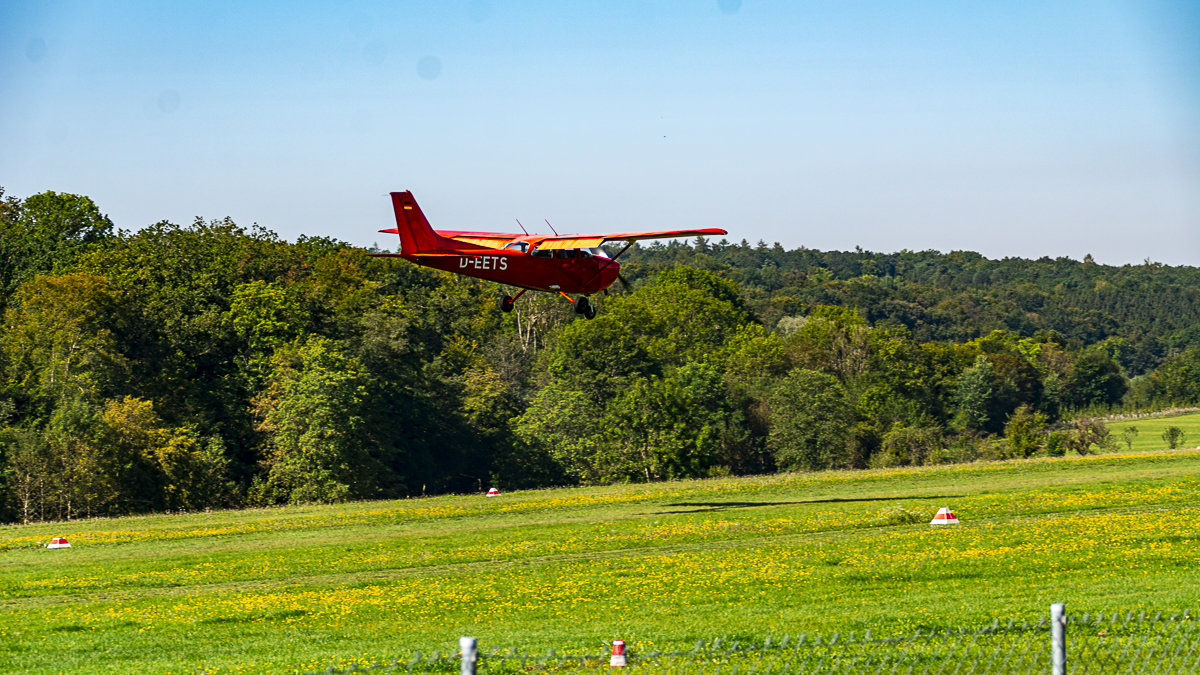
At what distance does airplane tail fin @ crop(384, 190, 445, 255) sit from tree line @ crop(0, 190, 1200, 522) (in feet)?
90.2

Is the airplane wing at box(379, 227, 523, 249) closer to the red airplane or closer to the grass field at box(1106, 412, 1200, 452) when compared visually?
the red airplane

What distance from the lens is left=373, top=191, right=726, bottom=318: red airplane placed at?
3866 centimetres

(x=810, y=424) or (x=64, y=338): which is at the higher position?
(x=64, y=338)

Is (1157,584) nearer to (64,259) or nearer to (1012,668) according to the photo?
(1012,668)

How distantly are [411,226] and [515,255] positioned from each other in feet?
10.9

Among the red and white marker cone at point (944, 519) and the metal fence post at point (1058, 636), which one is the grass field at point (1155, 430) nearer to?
the red and white marker cone at point (944, 519)

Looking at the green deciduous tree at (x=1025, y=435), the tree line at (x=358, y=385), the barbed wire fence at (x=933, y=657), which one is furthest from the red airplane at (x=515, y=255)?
the green deciduous tree at (x=1025, y=435)

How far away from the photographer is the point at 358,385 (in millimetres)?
69438

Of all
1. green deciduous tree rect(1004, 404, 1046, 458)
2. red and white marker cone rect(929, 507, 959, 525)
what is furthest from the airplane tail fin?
green deciduous tree rect(1004, 404, 1046, 458)

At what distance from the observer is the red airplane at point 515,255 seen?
1522 inches

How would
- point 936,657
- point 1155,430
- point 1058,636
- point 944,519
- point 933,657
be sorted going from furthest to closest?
point 1155,430 < point 944,519 < point 936,657 < point 933,657 < point 1058,636

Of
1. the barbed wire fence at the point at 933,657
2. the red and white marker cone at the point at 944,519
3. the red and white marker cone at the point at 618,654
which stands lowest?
the red and white marker cone at the point at 944,519

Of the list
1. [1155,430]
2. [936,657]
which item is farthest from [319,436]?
[1155,430]

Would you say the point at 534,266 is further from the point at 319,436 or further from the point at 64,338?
the point at 64,338
